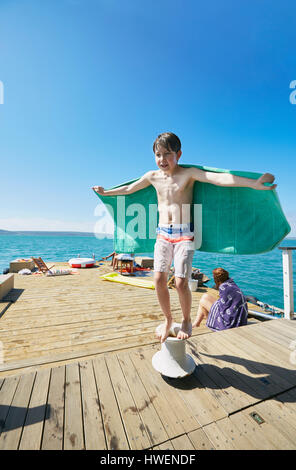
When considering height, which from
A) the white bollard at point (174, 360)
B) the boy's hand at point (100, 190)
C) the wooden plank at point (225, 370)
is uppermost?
the boy's hand at point (100, 190)

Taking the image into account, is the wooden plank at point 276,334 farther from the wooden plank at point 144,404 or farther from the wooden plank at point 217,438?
the wooden plank at point 144,404

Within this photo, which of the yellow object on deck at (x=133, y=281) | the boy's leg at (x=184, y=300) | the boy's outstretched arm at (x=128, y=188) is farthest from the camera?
the yellow object on deck at (x=133, y=281)

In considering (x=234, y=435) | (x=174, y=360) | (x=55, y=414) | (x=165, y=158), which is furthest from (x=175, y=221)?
(x=55, y=414)

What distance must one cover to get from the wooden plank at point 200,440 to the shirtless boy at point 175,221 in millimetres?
663

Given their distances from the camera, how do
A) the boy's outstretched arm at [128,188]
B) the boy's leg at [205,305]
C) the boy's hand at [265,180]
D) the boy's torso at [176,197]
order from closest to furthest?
the boy's hand at [265,180] < the boy's torso at [176,197] < the boy's outstretched arm at [128,188] < the boy's leg at [205,305]

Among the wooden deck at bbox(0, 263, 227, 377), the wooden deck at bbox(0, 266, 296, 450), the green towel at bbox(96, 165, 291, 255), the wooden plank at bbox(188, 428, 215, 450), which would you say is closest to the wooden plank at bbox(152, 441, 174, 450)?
the wooden deck at bbox(0, 266, 296, 450)

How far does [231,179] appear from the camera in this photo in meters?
1.86

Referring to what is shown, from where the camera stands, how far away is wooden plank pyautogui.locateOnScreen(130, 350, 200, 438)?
1484mm

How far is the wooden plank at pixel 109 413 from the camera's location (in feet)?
4.45

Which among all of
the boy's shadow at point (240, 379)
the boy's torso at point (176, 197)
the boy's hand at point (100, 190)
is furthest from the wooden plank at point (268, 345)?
the boy's hand at point (100, 190)

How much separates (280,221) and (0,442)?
9.84ft

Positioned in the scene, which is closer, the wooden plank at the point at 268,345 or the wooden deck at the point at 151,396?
the wooden deck at the point at 151,396

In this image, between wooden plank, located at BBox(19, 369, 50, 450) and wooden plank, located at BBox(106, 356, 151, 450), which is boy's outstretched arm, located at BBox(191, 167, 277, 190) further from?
wooden plank, located at BBox(19, 369, 50, 450)
